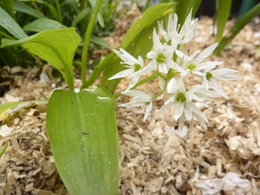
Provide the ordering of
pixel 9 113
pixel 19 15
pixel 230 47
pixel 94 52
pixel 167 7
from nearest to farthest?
1. pixel 167 7
2. pixel 9 113
3. pixel 19 15
4. pixel 94 52
5. pixel 230 47

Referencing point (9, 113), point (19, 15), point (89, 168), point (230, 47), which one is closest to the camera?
point (89, 168)

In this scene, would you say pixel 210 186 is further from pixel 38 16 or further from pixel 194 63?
pixel 38 16

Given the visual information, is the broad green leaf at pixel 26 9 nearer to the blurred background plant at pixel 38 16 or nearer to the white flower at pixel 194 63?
the blurred background plant at pixel 38 16

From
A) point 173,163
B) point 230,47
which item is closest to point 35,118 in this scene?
point 173,163

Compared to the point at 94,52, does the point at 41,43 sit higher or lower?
higher

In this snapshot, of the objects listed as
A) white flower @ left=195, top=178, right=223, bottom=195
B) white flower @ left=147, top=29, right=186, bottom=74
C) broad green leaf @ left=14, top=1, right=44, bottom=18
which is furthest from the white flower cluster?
broad green leaf @ left=14, top=1, right=44, bottom=18

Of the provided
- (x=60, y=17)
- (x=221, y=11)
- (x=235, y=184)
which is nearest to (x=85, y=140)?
(x=235, y=184)

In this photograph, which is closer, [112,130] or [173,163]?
[112,130]

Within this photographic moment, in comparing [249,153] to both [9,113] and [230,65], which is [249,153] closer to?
[230,65]
